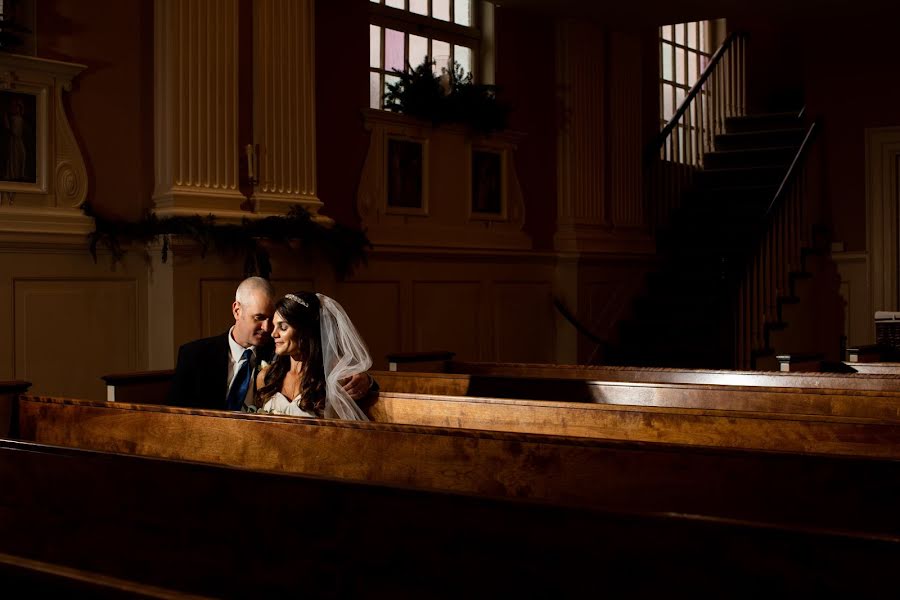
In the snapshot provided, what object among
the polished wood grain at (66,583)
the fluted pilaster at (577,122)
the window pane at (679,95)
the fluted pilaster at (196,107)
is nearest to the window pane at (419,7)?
the fluted pilaster at (577,122)

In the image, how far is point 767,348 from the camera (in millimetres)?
8891

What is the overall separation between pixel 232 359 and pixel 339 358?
0.58 m

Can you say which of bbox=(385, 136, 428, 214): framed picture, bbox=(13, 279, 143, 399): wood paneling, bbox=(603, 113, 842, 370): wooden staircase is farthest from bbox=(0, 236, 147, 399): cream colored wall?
bbox=(603, 113, 842, 370): wooden staircase

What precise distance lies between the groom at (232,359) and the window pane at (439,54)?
4.49 meters

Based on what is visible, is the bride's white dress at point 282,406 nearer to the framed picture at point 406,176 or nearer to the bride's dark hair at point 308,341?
the bride's dark hair at point 308,341

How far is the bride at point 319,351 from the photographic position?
154 inches

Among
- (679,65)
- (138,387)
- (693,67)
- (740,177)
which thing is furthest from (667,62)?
(138,387)

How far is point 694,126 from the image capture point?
10719 mm

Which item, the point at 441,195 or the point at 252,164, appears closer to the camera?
the point at 252,164

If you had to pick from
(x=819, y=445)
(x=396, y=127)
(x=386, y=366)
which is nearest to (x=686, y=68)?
(x=396, y=127)

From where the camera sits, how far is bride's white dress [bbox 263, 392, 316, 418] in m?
3.94

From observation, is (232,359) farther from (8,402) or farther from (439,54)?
(439,54)

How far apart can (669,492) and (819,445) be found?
2.38 feet

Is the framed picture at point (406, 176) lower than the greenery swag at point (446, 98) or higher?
lower
